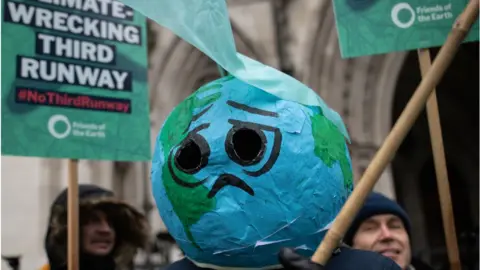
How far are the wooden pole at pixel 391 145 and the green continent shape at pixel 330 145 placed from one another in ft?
0.60

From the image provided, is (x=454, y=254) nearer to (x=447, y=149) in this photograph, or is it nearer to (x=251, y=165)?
(x=251, y=165)

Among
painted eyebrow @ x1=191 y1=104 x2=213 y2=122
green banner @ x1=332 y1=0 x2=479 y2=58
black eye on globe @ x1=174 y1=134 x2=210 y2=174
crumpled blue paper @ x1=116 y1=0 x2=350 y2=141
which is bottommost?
black eye on globe @ x1=174 y1=134 x2=210 y2=174

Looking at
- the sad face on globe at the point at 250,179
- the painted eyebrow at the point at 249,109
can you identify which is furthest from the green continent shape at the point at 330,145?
the painted eyebrow at the point at 249,109

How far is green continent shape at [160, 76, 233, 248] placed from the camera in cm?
148

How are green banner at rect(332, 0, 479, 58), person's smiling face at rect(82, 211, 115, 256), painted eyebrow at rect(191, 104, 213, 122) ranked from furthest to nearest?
person's smiling face at rect(82, 211, 115, 256) < green banner at rect(332, 0, 479, 58) < painted eyebrow at rect(191, 104, 213, 122)

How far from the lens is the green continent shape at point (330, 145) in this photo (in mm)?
1507

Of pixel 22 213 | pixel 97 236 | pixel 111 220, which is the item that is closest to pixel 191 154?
pixel 97 236

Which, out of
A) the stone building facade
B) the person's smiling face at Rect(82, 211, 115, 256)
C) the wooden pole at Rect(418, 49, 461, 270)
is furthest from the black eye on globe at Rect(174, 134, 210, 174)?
the stone building facade

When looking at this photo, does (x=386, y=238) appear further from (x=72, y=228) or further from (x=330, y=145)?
(x=72, y=228)

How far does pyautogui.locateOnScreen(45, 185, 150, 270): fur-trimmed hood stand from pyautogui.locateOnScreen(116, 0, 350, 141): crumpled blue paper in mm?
1697

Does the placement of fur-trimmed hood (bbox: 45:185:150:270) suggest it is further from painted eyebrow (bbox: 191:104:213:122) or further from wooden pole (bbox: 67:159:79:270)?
painted eyebrow (bbox: 191:104:213:122)

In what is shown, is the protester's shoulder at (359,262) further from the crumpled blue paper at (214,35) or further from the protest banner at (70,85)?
the protest banner at (70,85)

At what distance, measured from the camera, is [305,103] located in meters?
1.59

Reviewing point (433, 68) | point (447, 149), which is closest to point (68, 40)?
point (433, 68)
